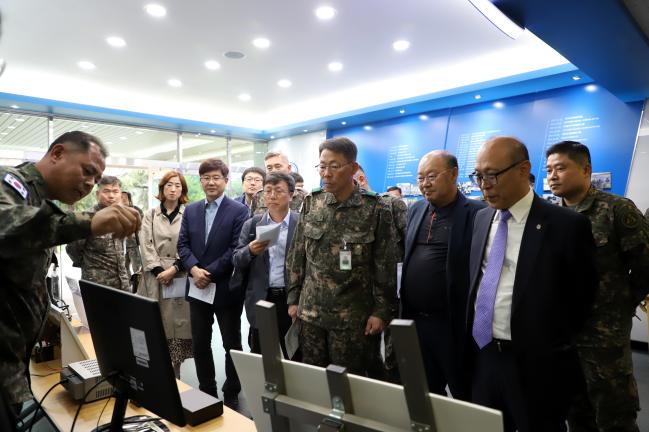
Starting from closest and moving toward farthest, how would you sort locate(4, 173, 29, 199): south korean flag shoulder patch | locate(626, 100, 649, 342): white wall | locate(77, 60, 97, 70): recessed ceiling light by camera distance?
locate(4, 173, 29, 199): south korean flag shoulder patch, locate(626, 100, 649, 342): white wall, locate(77, 60, 97, 70): recessed ceiling light

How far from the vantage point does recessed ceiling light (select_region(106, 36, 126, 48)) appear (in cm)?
495

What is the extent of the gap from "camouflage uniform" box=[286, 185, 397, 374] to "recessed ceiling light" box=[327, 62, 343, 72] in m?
4.21

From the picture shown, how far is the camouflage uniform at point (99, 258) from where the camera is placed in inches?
124

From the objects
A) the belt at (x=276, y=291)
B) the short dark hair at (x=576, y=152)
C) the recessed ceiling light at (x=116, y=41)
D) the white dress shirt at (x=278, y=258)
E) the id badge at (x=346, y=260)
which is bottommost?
the belt at (x=276, y=291)

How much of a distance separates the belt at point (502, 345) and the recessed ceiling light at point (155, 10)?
14.4ft

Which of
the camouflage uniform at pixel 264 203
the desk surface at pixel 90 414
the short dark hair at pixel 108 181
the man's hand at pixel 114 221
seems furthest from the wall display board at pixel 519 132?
the man's hand at pixel 114 221

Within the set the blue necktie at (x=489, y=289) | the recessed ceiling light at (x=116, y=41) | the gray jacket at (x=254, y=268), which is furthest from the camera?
the recessed ceiling light at (x=116, y=41)

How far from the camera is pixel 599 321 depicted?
2.13 m

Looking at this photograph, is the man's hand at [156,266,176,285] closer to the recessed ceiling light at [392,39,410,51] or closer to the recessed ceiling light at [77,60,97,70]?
the recessed ceiling light at [392,39,410,51]

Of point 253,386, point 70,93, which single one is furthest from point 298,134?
point 253,386

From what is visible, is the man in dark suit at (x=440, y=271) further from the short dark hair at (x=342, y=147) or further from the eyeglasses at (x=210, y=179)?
the eyeglasses at (x=210, y=179)

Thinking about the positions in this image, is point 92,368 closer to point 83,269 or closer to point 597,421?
point 83,269

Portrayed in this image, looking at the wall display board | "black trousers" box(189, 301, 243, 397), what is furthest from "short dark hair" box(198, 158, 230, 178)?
the wall display board

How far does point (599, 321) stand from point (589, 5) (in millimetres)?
2085
